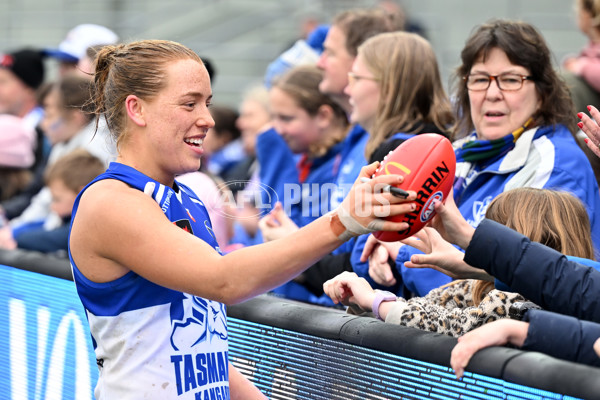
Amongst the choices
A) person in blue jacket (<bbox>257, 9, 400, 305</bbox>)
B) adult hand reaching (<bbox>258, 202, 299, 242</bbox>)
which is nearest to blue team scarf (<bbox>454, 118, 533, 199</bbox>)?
person in blue jacket (<bbox>257, 9, 400, 305</bbox>)

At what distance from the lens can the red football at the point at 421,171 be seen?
A: 2.52m

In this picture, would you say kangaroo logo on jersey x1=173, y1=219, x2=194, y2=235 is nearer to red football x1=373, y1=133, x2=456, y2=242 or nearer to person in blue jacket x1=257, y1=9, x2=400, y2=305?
red football x1=373, y1=133, x2=456, y2=242

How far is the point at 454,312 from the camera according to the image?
2947 mm

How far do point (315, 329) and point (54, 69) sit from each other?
1289 cm

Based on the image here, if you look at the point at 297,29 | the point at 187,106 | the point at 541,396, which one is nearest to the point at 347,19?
the point at 187,106

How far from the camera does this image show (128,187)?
2.67m

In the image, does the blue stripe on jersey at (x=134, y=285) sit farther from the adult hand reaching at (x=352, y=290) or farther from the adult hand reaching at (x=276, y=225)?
the adult hand reaching at (x=276, y=225)

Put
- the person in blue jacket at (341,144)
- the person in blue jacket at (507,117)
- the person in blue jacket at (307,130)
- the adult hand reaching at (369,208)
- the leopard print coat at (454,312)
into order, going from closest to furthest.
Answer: the adult hand reaching at (369,208)
the leopard print coat at (454,312)
the person in blue jacket at (507,117)
the person in blue jacket at (341,144)
the person in blue jacket at (307,130)

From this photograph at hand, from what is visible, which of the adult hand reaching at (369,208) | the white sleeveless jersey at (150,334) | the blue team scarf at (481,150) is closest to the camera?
the adult hand reaching at (369,208)

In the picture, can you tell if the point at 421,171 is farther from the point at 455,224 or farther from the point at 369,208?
the point at 455,224

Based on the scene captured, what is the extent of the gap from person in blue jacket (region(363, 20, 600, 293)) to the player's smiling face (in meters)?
1.41

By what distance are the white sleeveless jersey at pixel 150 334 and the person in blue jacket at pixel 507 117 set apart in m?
1.38

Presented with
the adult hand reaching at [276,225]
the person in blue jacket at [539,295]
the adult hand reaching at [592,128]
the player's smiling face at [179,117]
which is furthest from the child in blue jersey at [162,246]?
the adult hand reaching at [276,225]

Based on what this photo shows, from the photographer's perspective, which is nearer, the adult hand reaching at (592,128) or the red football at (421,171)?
the red football at (421,171)
